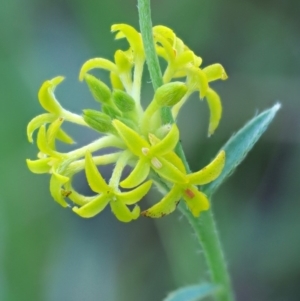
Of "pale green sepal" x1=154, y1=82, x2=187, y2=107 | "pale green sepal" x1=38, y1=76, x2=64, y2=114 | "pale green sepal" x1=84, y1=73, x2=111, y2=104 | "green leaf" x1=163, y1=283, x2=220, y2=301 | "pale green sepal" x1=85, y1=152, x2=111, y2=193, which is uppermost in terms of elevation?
"pale green sepal" x1=38, y1=76, x2=64, y2=114

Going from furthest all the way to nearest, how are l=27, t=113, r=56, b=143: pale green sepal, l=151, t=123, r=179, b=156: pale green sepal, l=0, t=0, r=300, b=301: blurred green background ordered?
l=0, t=0, r=300, b=301: blurred green background < l=27, t=113, r=56, b=143: pale green sepal < l=151, t=123, r=179, b=156: pale green sepal

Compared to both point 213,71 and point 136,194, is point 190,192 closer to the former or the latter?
point 136,194


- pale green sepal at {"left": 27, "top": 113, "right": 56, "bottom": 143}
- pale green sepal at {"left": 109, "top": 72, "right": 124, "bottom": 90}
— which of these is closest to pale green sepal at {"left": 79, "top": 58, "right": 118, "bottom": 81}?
pale green sepal at {"left": 109, "top": 72, "right": 124, "bottom": 90}

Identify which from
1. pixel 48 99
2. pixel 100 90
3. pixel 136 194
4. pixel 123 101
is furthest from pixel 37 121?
pixel 136 194

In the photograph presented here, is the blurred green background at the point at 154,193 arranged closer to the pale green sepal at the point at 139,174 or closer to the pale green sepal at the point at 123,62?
the pale green sepal at the point at 123,62

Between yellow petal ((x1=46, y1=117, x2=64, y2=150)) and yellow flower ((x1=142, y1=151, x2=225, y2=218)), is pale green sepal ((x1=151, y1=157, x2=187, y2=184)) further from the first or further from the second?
yellow petal ((x1=46, y1=117, x2=64, y2=150))

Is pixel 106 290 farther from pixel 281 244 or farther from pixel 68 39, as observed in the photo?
pixel 68 39

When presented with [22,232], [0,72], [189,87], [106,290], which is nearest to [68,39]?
[0,72]
